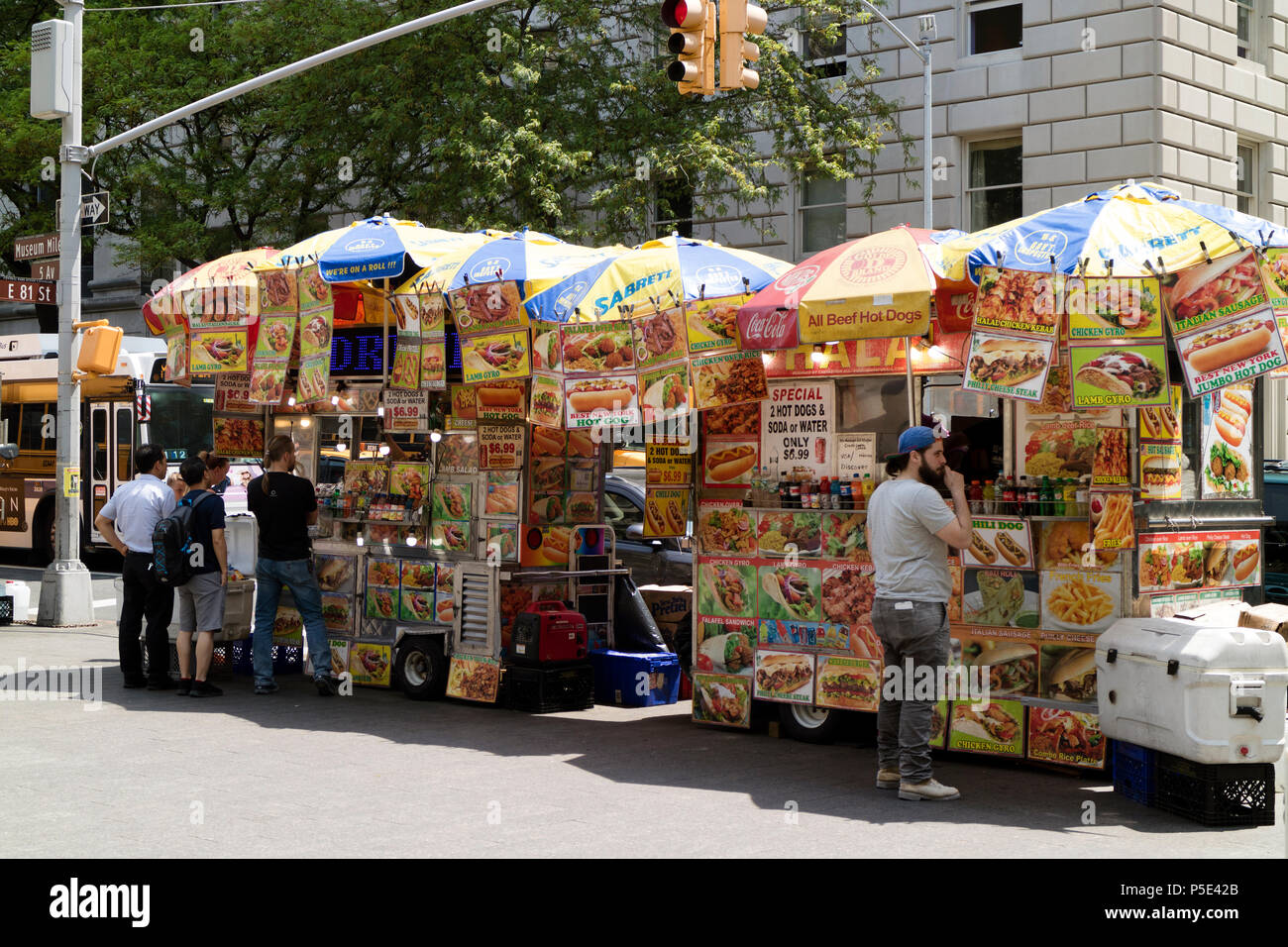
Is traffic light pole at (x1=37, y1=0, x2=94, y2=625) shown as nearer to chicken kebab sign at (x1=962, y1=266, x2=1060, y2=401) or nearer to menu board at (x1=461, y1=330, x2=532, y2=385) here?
menu board at (x1=461, y1=330, x2=532, y2=385)

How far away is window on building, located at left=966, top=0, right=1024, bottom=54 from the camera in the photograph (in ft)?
77.7

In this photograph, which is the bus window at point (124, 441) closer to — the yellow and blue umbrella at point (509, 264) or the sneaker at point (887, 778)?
the yellow and blue umbrella at point (509, 264)

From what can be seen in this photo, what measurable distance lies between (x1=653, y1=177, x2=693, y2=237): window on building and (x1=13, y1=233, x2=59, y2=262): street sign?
29.7ft

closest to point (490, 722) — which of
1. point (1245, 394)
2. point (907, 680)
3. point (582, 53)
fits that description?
point (907, 680)

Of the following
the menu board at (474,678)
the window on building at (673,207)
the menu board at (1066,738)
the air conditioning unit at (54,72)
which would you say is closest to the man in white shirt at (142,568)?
the menu board at (474,678)

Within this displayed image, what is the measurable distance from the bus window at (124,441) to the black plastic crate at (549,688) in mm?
12814

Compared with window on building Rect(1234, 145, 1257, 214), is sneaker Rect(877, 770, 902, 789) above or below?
below

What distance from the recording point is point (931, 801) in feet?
26.0

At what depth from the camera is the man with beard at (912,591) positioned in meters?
7.96

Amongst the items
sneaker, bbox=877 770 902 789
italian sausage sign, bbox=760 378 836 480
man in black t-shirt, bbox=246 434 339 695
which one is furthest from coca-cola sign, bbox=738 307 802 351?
man in black t-shirt, bbox=246 434 339 695

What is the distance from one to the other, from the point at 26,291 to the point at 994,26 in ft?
53.2

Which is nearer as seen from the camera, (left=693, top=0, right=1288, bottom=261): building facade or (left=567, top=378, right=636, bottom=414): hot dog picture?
(left=567, top=378, right=636, bottom=414): hot dog picture

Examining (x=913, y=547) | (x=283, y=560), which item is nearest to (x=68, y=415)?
(x=283, y=560)

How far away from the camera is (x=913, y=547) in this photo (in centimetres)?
808
